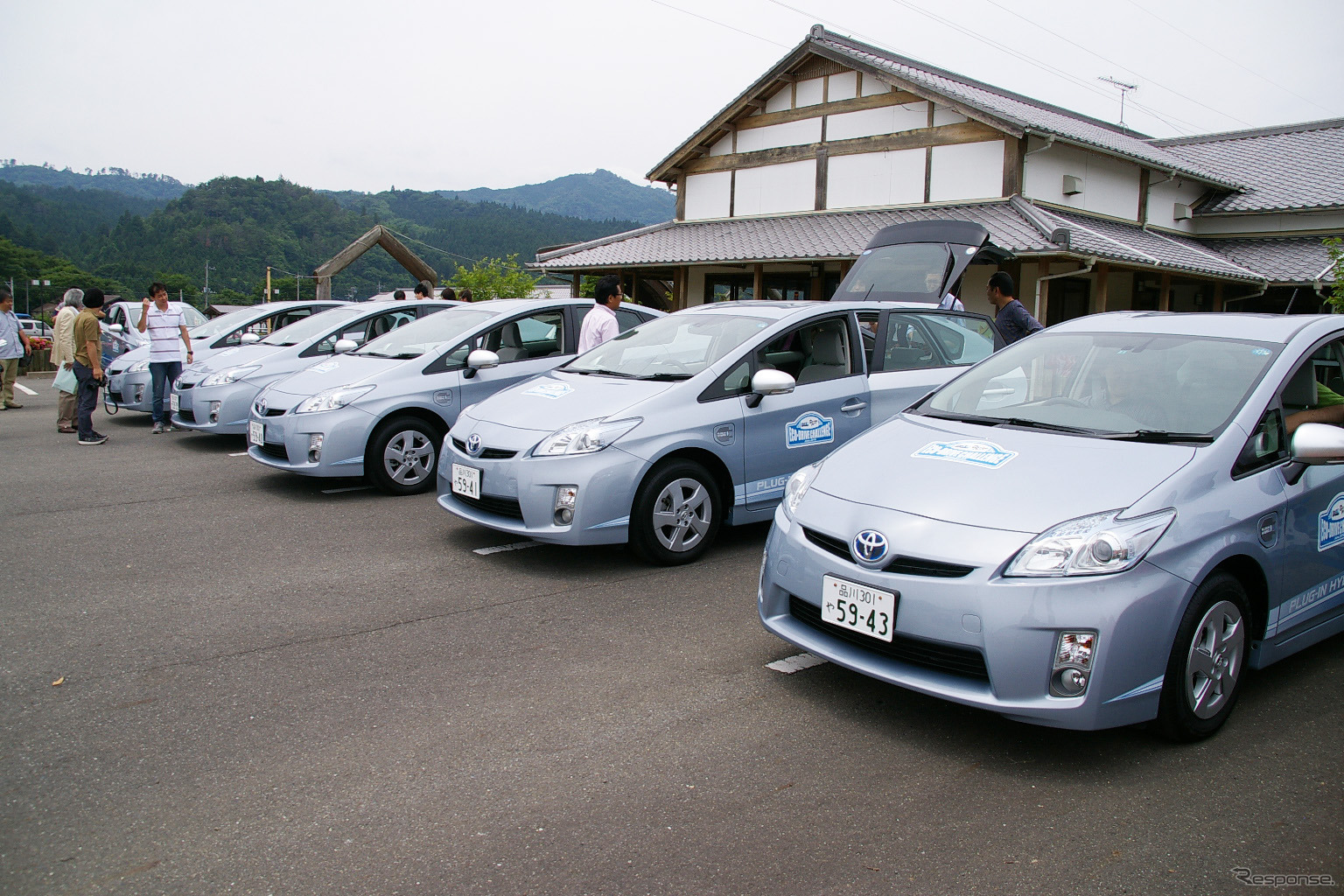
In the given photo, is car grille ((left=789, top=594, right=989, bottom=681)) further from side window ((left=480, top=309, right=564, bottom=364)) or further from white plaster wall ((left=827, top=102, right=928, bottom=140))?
white plaster wall ((left=827, top=102, right=928, bottom=140))

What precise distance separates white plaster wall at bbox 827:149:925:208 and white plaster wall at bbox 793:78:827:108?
4.81ft

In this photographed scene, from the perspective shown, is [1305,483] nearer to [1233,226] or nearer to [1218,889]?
[1218,889]

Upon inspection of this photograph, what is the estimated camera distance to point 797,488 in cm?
383

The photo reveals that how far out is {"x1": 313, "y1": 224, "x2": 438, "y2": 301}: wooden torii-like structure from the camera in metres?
18.1

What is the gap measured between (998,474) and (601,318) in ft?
16.1

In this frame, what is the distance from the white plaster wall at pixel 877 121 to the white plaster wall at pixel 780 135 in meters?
0.39

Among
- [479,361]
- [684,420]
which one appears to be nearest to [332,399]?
[479,361]

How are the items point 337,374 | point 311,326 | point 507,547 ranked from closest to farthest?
point 507,547 < point 337,374 < point 311,326

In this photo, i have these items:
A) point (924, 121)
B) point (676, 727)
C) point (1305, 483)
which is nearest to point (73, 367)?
point (676, 727)

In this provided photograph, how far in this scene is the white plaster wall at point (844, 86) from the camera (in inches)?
696

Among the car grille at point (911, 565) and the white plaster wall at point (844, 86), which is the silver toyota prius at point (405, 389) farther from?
the white plaster wall at point (844, 86)

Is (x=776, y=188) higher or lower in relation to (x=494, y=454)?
higher

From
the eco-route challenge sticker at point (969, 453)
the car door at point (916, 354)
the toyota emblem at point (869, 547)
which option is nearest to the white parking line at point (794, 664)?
the toyota emblem at point (869, 547)

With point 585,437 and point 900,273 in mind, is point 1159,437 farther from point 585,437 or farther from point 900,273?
point 900,273
